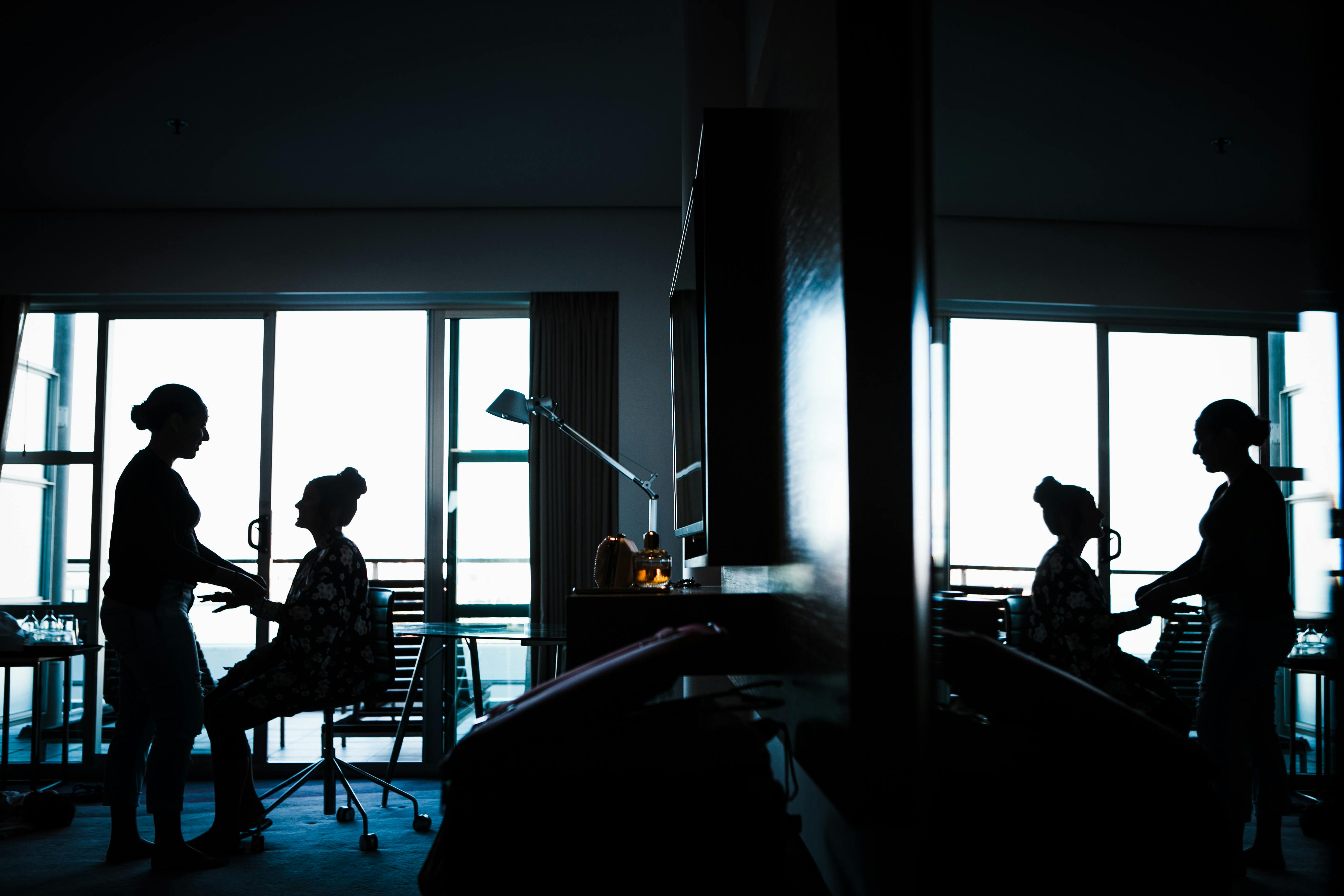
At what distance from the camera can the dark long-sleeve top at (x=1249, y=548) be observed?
14.2 inches

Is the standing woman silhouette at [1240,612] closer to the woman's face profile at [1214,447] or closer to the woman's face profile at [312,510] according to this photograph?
the woman's face profile at [1214,447]

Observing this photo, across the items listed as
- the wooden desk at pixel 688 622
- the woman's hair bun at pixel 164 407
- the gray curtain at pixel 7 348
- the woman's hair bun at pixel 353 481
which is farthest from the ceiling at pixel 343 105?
the wooden desk at pixel 688 622

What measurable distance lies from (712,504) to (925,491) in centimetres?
68

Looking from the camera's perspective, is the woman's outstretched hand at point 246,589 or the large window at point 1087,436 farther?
the woman's outstretched hand at point 246,589

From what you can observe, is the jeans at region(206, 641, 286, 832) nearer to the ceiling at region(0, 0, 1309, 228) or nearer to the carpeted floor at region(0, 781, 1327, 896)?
the carpeted floor at region(0, 781, 1327, 896)

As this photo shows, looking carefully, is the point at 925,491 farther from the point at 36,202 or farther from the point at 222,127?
the point at 36,202

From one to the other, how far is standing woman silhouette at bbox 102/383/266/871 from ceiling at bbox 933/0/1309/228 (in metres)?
3.35

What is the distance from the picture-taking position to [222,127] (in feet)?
14.1

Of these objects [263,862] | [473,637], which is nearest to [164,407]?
[473,637]

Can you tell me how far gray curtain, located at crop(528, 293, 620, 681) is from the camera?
529 centimetres

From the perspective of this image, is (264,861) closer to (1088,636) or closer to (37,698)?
(37,698)

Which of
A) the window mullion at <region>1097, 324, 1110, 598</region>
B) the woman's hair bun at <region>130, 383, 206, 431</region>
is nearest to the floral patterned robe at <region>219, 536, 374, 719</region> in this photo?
the woman's hair bun at <region>130, 383, 206, 431</region>

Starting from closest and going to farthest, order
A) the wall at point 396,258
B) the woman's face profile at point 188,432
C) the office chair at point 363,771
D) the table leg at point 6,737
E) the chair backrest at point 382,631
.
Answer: the woman's face profile at point 188,432 → the office chair at point 363,771 → the chair backrest at point 382,631 → the table leg at point 6,737 → the wall at point 396,258

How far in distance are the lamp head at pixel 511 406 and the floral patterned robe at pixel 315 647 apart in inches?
38.5
